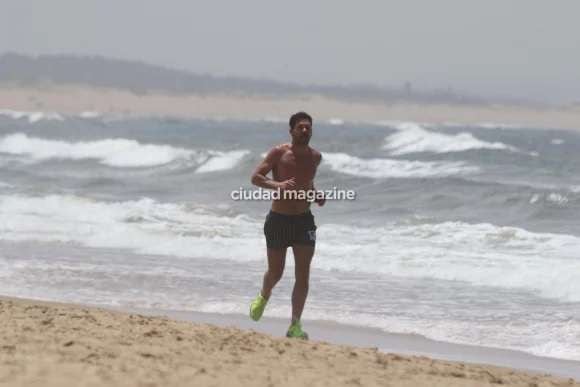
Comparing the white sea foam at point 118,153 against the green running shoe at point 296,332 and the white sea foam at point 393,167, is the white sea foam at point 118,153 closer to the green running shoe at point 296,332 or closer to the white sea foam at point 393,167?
the white sea foam at point 393,167

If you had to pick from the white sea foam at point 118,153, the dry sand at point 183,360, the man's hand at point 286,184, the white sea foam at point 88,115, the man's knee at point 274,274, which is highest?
the white sea foam at point 88,115

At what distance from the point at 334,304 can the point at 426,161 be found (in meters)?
25.2

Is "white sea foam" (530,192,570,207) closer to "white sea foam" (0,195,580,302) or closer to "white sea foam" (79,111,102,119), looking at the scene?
"white sea foam" (0,195,580,302)

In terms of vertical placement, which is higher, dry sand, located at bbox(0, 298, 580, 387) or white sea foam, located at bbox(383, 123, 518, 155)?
white sea foam, located at bbox(383, 123, 518, 155)

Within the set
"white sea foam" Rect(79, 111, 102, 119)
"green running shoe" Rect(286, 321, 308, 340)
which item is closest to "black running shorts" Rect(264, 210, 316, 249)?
"green running shoe" Rect(286, 321, 308, 340)

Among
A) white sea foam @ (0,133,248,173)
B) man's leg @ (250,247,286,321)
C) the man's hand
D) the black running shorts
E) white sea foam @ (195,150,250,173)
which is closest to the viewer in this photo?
the man's hand

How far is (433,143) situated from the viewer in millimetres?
43000

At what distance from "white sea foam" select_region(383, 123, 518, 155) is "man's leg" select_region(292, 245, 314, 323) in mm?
31664

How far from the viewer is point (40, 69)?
156m

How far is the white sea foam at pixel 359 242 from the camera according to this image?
1216cm

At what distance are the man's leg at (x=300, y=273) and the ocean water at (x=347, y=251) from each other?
5.49 ft

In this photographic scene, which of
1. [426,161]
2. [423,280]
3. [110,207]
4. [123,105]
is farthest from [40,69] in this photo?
[423,280]

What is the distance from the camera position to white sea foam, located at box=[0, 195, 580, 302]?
12164mm

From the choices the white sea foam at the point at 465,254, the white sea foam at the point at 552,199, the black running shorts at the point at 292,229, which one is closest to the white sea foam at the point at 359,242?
the white sea foam at the point at 465,254
